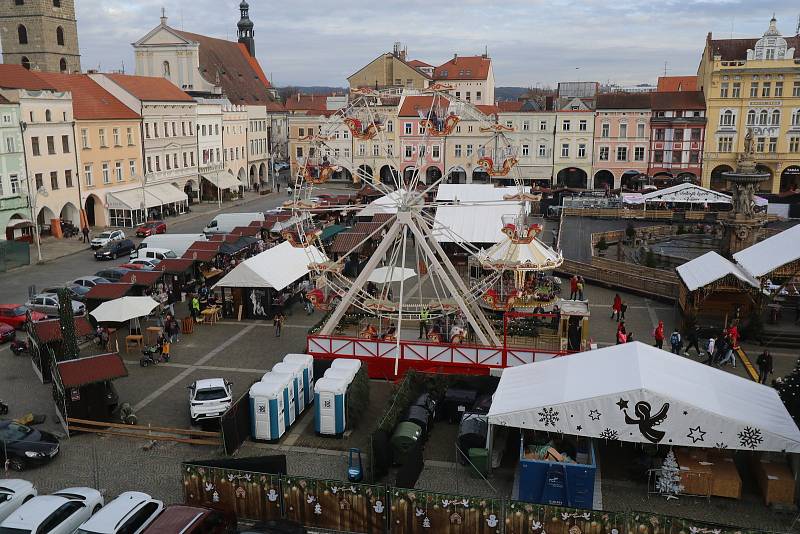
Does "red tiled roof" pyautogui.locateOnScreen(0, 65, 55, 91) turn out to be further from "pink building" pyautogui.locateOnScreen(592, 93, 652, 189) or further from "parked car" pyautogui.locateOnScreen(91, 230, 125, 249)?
"pink building" pyautogui.locateOnScreen(592, 93, 652, 189)

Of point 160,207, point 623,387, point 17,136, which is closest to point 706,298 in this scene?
point 623,387

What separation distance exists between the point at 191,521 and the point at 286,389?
5456 mm

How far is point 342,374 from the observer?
1834cm

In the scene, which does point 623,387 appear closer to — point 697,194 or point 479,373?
point 479,373

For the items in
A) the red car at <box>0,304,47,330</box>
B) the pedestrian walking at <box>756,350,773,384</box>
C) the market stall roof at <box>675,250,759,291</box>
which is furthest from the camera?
the red car at <box>0,304,47,330</box>

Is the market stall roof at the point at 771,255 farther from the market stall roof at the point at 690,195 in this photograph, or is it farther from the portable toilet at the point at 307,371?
the market stall roof at the point at 690,195

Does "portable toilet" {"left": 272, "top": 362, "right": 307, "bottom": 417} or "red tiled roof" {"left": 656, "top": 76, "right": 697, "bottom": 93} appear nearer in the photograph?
"portable toilet" {"left": 272, "top": 362, "right": 307, "bottom": 417}

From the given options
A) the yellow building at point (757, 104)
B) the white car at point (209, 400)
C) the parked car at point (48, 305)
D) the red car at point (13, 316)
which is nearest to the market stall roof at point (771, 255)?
the white car at point (209, 400)

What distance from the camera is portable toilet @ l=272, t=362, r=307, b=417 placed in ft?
59.9

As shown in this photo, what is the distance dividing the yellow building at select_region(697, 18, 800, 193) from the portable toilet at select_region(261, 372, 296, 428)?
54517mm

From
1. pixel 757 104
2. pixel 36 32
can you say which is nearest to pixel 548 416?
pixel 757 104

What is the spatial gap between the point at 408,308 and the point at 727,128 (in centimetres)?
4978

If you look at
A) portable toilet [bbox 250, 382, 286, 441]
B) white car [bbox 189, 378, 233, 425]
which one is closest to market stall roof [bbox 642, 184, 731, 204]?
white car [bbox 189, 378, 233, 425]

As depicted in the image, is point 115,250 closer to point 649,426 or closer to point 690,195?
point 649,426
